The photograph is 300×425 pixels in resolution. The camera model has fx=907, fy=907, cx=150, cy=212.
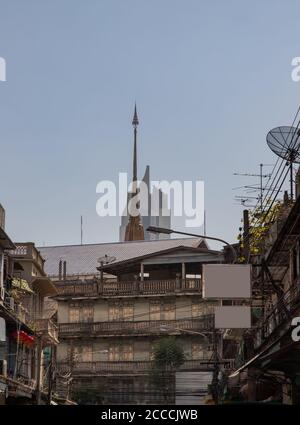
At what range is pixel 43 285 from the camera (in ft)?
217

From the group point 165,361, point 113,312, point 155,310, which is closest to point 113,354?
point 113,312

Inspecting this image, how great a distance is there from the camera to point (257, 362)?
101 feet

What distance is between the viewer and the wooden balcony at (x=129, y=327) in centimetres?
8738

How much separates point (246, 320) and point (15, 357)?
103 ft

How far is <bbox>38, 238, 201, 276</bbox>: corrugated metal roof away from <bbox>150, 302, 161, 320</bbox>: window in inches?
766

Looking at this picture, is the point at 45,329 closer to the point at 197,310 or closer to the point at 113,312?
the point at 197,310

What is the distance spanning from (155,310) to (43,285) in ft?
82.6

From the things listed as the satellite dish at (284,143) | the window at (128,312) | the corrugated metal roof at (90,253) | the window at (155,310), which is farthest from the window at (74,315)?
the satellite dish at (284,143)

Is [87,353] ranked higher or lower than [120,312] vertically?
lower
